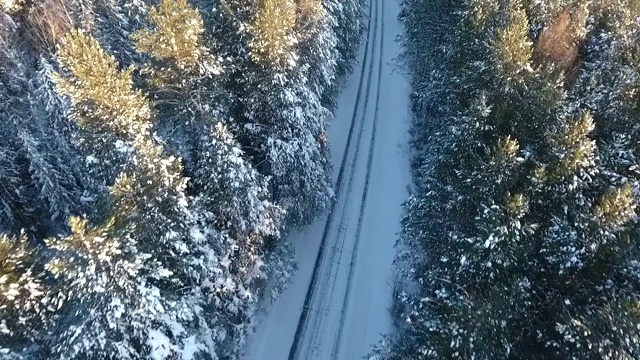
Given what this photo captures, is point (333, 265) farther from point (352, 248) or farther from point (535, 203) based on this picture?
point (535, 203)

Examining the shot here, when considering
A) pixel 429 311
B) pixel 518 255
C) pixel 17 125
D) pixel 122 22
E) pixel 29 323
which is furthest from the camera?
pixel 122 22

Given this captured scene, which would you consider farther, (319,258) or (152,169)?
(319,258)

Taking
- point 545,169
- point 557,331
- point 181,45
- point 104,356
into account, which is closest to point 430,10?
point 545,169

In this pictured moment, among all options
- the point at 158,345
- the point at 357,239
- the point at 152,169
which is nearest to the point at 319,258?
the point at 357,239

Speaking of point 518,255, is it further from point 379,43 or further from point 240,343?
point 379,43

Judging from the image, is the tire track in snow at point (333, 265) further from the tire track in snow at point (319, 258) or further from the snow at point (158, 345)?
Answer: the snow at point (158, 345)
